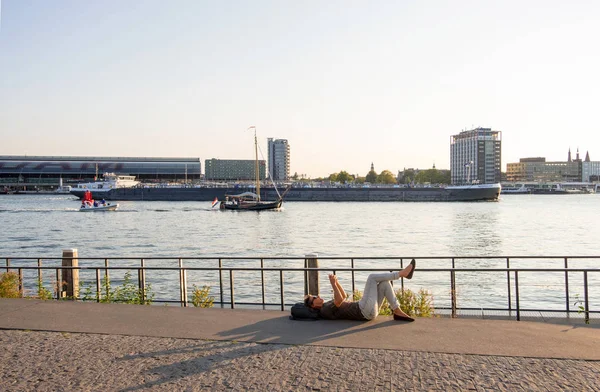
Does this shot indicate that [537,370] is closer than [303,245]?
Yes

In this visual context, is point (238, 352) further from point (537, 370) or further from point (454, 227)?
point (454, 227)

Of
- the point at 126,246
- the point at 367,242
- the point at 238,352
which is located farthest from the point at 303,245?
the point at 238,352

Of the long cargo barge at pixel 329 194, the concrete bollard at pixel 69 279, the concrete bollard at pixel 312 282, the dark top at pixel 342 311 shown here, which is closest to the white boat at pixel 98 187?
the long cargo barge at pixel 329 194

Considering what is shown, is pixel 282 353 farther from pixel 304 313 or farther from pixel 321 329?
pixel 304 313

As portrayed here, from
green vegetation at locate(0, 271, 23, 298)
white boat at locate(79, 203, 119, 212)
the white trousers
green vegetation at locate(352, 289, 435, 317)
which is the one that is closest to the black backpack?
the white trousers

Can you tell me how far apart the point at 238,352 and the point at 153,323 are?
2.55 m

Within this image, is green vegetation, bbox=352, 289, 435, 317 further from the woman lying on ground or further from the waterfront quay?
the woman lying on ground

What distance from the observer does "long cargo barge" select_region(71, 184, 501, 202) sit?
153m

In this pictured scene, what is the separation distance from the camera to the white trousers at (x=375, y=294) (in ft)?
33.8

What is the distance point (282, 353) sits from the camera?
28.6ft

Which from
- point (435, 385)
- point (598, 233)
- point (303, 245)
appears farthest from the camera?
point (598, 233)

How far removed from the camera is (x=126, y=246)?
45.6m

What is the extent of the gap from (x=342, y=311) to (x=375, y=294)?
67cm

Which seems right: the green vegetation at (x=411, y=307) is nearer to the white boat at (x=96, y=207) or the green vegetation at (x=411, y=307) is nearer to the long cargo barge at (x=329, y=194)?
the white boat at (x=96, y=207)
